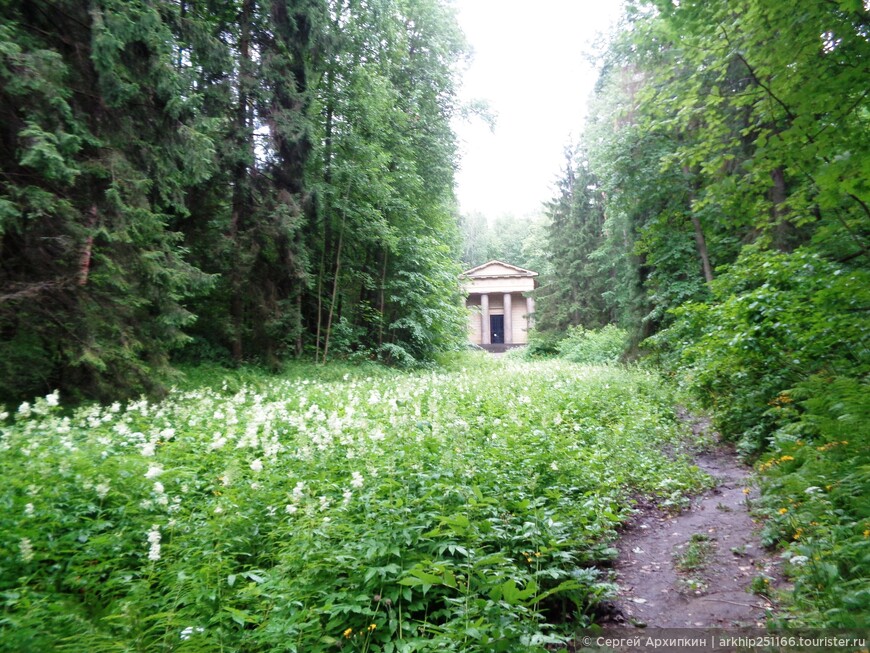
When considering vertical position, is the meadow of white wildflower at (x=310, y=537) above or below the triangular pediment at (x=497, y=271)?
below

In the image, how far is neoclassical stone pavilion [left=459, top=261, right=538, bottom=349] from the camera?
43.8 meters

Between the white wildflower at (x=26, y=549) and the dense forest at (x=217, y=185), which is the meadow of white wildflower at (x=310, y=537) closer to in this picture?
the white wildflower at (x=26, y=549)

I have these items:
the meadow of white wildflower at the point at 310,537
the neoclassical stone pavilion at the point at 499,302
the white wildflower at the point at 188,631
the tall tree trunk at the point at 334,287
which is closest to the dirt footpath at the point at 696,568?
the meadow of white wildflower at the point at 310,537

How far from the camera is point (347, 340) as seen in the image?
56.7 ft

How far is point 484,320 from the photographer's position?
45812 millimetres

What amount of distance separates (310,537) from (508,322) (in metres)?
43.0

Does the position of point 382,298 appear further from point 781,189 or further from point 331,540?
point 331,540

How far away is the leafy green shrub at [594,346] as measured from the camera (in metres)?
23.1

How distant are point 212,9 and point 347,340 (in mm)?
10577

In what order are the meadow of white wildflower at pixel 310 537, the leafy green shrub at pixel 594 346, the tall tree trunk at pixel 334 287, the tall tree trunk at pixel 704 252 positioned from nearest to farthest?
the meadow of white wildflower at pixel 310 537 → the tall tree trunk at pixel 704 252 → the tall tree trunk at pixel 334 287 → the leafy green shrub at pixel 594 346

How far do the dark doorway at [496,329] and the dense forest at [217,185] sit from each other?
21.9 m

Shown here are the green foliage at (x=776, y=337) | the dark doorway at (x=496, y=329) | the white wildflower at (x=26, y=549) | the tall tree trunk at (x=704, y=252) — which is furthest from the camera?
the dark doorway at (x=496, y=329)

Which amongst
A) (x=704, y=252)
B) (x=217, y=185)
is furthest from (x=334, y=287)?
(x=704, y=252)

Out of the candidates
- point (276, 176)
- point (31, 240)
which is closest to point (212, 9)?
point (276, 176)
